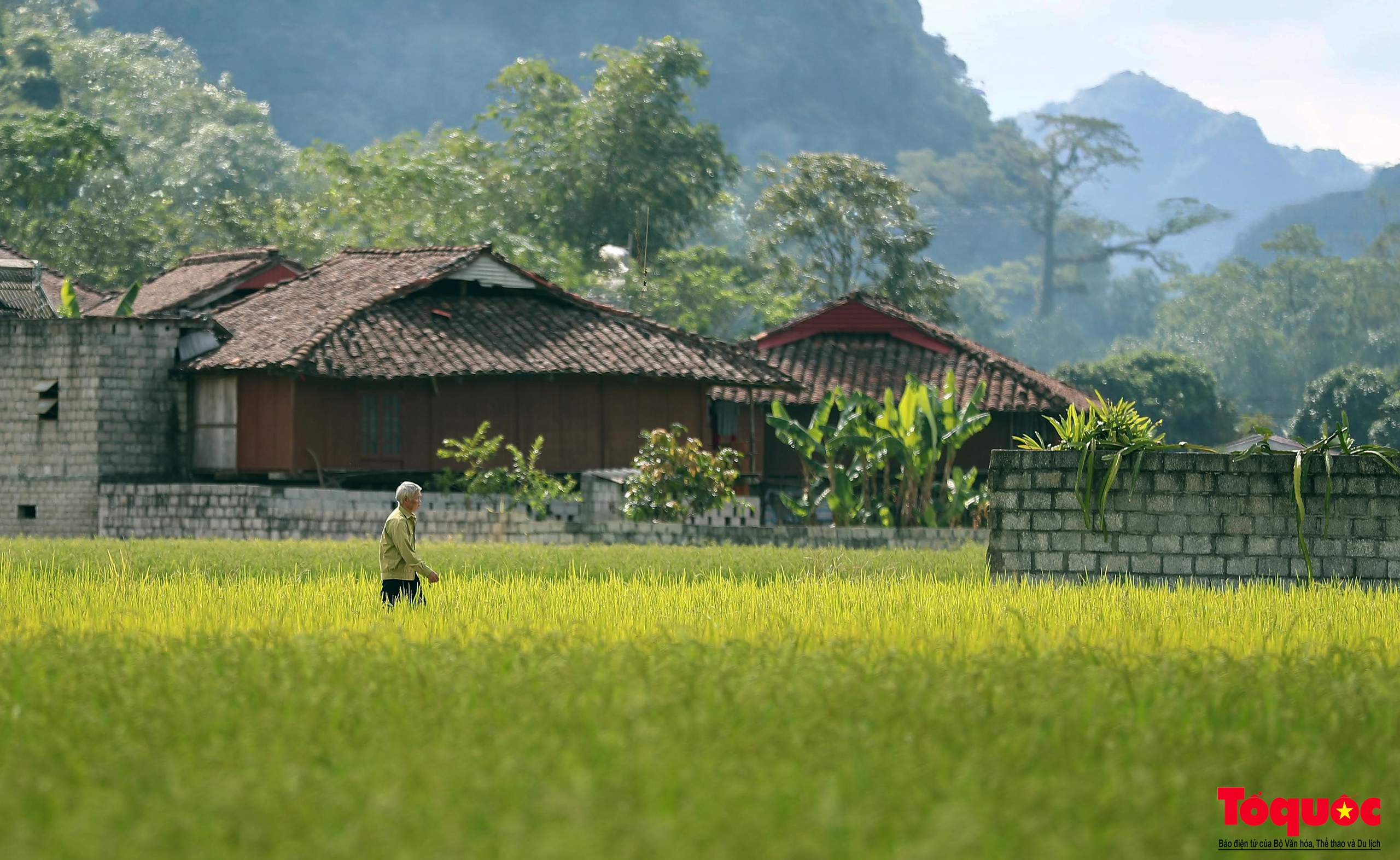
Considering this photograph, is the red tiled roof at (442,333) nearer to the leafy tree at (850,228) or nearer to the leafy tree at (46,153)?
the leafy tree at (46,153)

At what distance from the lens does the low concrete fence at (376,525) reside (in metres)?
26.3

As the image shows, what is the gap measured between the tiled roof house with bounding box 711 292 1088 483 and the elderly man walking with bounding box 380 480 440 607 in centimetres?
2552

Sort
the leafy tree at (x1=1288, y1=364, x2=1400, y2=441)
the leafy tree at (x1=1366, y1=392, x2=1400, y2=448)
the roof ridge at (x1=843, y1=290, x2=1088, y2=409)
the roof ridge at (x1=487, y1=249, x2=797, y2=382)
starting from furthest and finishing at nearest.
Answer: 1. the leafy tree at (x1=1288, y1=364, x2=1400, y2=441)
2. the leafy tree at (x1=1366, y1=392, x2=1400, y2=448)
3. the roof ridge at (x1=843, y1=290, x2=1088, y2=409)
4. the roof ridge at (x1=487, y1=249, x2=797, y2=382)

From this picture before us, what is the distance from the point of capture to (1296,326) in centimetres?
9912

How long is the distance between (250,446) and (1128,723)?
28200 mm

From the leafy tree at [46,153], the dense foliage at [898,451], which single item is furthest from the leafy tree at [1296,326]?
the dense foliage at [898,451]

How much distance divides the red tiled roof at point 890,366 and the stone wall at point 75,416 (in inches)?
511

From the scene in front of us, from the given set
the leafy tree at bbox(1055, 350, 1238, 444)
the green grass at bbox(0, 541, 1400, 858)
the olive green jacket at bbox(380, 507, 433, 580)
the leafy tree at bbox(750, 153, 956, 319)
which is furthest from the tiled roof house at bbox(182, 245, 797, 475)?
the leafy tree at bbox(1055, 350, 1238, 444)

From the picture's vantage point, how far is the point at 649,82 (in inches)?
2506

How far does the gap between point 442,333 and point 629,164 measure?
2983 cm

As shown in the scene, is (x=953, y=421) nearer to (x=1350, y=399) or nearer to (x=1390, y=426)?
(x=1390, y=426)

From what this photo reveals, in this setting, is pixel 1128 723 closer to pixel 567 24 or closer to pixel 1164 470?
pixel 1164 470

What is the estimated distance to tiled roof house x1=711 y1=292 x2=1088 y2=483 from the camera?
40.3m

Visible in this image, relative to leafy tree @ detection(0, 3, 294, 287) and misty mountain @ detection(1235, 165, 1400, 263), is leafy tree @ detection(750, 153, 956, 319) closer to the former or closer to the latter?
leafy tree @ detection(0, 3, 294, 287)
